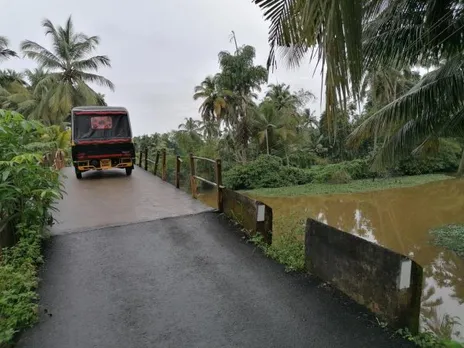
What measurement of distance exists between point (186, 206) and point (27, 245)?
285 cm

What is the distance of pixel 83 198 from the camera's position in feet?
24.9

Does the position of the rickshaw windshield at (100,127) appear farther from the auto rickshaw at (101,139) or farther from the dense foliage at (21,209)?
the dense foliage at (21,209)

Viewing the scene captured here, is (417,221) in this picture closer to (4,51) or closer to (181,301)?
(181,301)

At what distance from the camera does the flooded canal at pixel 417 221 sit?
5.71m

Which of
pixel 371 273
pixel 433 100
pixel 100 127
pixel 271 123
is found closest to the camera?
pixel 371 273

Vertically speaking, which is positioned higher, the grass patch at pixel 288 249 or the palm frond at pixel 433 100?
the palm frond at pixel 433 100

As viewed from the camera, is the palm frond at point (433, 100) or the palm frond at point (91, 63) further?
the palm frond at point (91, 63)

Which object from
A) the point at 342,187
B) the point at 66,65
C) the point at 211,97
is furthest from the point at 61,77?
the point at 342,187

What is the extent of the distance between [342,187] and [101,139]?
13.2 meters

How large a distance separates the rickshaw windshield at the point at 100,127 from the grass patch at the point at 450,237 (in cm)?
917

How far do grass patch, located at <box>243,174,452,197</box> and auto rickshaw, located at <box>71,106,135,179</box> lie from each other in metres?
8.37

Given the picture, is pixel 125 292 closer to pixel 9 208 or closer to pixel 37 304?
pixel 37 304

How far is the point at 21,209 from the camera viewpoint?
14.9ft

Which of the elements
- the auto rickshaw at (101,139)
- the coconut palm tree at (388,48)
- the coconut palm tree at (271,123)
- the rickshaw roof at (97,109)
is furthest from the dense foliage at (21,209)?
the coconut palm tree at (271,123)
